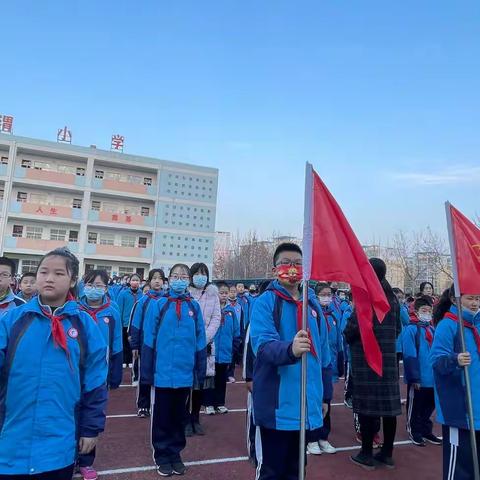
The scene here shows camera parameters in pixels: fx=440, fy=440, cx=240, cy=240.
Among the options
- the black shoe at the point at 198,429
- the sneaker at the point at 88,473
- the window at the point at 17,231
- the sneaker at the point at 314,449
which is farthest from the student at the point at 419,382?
the window at the point at 17,231

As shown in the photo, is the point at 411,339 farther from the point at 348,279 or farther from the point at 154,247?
the point at 154,247

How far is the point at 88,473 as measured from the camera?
4137 mm

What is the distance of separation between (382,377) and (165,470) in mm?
2385

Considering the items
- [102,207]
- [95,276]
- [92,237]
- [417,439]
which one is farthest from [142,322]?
[102,207]

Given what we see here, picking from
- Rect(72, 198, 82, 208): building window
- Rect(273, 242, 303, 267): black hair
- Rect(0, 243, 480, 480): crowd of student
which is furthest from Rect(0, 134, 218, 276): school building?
Rect(273, 242, 303, 267): black hair

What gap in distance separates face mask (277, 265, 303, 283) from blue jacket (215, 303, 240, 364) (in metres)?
4.28

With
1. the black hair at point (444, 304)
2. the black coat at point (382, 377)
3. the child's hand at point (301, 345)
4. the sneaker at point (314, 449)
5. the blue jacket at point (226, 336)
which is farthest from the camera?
the blue jacket at point (226, 336)

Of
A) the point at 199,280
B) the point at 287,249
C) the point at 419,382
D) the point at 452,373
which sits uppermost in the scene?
the point at 287,249

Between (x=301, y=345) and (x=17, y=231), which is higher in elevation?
(x=17, y=231)

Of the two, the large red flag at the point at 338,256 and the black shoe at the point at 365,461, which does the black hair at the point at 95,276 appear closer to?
the large red flag at the point at 338,256

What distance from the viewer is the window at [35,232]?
29.3m

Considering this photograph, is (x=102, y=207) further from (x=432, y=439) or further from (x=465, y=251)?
(x=465, y=251)

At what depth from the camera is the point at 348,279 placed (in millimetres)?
2939

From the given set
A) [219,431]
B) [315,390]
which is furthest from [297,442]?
[219,431]
